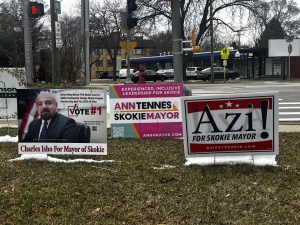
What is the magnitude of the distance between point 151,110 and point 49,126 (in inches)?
101

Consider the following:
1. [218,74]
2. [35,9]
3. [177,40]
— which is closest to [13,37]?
[35,9]

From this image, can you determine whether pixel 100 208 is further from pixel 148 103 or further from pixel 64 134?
pixel 148 103

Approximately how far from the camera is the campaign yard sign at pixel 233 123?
635cm

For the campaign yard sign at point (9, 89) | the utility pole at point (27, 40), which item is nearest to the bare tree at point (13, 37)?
the utility pole at point (27, 40)

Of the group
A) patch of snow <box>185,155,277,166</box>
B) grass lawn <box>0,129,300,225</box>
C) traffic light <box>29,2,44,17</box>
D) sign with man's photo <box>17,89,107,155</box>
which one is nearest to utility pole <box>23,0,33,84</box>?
traffic light <box>29,2,44,17</box>

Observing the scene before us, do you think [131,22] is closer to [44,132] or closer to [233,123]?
[44,132]

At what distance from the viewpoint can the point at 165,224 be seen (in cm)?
441

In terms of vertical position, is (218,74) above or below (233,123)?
above

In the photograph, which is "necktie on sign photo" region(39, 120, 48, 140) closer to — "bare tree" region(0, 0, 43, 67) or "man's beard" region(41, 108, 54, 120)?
"man's beard" region(41, 108, 54, 120)

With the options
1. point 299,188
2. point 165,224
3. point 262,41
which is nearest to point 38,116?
point 165,224

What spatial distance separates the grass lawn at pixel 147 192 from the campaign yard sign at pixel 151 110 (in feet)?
5.67

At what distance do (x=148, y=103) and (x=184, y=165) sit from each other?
8.39 feet

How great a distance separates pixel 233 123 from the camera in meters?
6.38

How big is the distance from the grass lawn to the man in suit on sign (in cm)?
38
